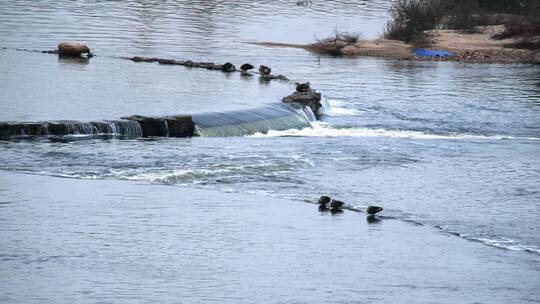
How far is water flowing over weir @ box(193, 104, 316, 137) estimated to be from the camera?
2727 centimetres

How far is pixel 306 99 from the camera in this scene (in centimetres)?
3155

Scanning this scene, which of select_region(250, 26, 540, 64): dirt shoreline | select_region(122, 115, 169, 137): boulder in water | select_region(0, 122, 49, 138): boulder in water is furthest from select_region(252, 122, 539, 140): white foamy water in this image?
select_region(250, 26, 540, 64): dirt shoreline

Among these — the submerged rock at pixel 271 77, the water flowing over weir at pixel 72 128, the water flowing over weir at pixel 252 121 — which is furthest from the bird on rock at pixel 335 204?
the submerged rock at pixel 271 77

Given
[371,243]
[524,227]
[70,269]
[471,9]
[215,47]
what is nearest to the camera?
A: [70,269]

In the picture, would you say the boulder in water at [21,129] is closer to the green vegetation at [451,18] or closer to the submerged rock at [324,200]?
the submerged rock at [324,200]

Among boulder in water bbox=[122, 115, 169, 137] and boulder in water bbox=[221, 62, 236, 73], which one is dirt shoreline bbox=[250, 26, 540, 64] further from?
boulder in water bbox=[122, 115, 169, 137]

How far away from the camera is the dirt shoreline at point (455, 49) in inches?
1845

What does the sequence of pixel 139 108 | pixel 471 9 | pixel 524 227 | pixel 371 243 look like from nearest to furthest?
pixel 371 243 < pixel 524 227 < pixel 139 108 < pixel 471 9

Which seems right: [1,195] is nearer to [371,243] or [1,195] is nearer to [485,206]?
[371,243]

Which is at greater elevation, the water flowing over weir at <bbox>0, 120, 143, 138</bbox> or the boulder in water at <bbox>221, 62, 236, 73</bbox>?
the boulder in water at <bbox>221, 62, 236, 73</bbox>

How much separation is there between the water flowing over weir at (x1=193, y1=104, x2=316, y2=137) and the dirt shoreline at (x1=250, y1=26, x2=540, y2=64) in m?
17.3

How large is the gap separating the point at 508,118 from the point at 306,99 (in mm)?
5521

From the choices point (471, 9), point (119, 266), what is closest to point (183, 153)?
point (119, 266)

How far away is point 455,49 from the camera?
1898 inches
